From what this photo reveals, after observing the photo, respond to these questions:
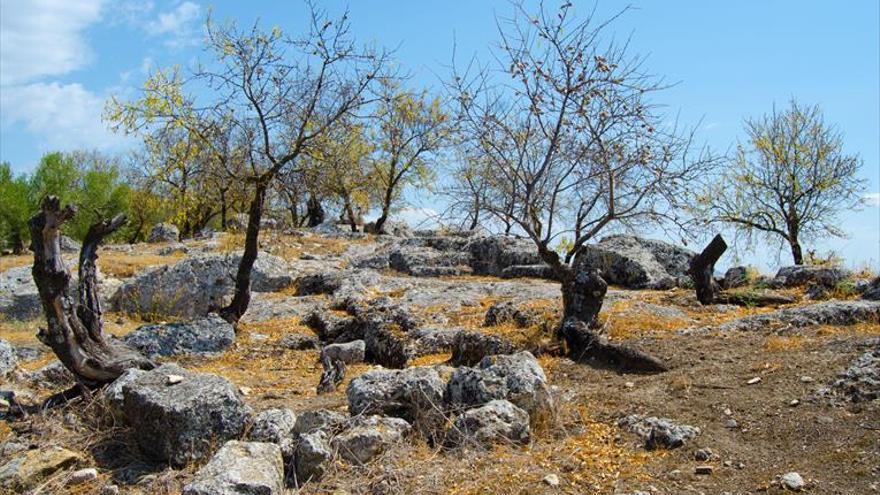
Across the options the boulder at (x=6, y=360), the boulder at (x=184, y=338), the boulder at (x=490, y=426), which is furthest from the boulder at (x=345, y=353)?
the boulder at (x=490, y=426)

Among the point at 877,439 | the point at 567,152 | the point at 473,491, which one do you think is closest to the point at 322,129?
the point at 567,152

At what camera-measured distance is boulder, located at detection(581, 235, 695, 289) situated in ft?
51.5

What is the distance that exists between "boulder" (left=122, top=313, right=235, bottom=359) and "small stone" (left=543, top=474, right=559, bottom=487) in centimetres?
697

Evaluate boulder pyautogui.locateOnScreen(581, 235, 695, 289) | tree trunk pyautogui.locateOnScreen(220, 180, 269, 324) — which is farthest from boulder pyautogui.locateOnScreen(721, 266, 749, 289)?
tree trunk pyautogui.locateOnScreen(220, 180, 269, 324)

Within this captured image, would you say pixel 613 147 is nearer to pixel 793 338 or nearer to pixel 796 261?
pixel 793 338

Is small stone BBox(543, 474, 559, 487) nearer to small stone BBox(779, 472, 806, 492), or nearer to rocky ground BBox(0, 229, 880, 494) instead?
rocky ground BBox(0, 229, 880, 494)

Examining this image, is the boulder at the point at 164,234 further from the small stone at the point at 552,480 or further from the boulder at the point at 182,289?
the small stone at the point at 552,480

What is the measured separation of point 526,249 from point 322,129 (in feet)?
28.0

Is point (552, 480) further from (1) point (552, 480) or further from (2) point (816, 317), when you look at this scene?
(2) point (816, 317)

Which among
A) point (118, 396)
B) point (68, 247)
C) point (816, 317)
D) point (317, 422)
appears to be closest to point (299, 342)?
point (118, 396)

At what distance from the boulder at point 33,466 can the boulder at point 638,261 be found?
11.0m

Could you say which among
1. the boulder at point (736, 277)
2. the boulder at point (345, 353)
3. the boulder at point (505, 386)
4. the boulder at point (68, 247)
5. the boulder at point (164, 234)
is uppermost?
the boulder at point (164, 234)

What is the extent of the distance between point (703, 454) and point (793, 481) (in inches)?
26.2

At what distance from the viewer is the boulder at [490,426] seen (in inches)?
228
